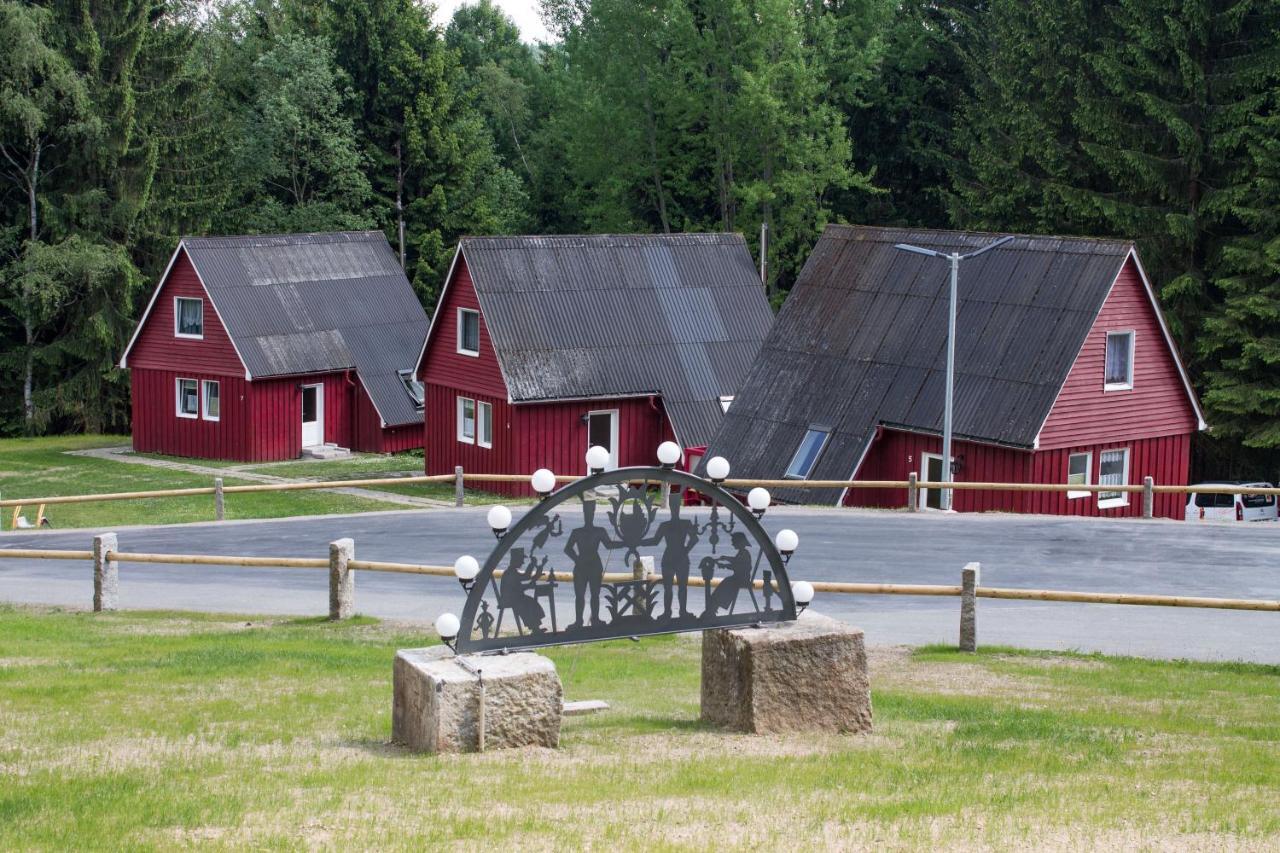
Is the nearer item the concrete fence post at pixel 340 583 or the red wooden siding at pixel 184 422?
the concrete fence post at pixel 340 583

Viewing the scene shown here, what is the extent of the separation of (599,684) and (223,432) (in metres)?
34.5

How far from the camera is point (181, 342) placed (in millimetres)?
48469

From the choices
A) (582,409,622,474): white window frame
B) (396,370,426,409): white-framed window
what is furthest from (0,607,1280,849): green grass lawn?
(396,370,426,409): white-framed window

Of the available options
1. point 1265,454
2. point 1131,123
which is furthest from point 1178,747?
point 1131,123

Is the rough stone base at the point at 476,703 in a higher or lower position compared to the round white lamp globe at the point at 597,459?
lower

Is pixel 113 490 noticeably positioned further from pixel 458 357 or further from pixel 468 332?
pixel 468 332

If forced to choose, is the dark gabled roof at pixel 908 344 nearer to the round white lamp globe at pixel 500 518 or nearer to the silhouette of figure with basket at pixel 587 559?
the silhouette of figure with basket at pixel 587 559

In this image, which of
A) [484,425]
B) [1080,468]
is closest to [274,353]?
[484,425]

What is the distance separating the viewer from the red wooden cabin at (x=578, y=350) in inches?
1615

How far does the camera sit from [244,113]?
65.6 metres

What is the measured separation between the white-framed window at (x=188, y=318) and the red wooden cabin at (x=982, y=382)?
17422 mm

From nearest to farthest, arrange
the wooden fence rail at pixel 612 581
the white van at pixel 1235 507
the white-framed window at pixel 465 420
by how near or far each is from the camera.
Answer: the wooden fence rail at pixel 612 581 < the white van at pixel 1235 507 < the white-framed window at pixel 465 420

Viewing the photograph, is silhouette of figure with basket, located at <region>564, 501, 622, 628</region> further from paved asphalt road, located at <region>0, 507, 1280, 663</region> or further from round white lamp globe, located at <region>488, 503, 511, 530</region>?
paved asphalt road, located at <region>0, 507, 1280, 663</region>

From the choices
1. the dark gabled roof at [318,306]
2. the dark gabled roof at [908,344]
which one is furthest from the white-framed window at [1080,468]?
the dark gabled roof at [318,306]
